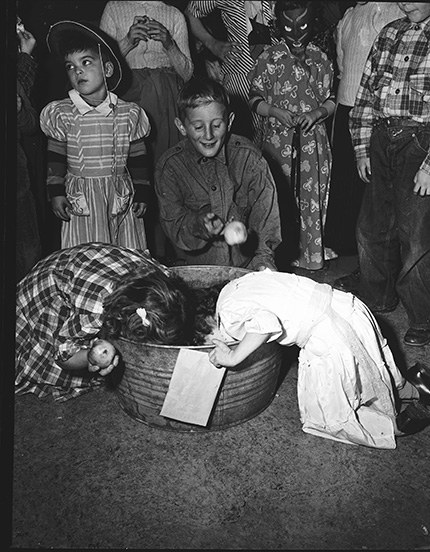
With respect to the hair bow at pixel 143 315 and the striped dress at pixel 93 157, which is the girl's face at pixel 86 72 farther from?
the hair bow at pixel 143 315

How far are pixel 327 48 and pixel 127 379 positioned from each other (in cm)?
280

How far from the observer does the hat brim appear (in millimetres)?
3430

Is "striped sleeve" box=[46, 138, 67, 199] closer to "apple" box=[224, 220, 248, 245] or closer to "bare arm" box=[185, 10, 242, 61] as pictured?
"apple" box=[224, 220, 248, 245]

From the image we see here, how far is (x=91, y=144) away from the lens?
3.54 m

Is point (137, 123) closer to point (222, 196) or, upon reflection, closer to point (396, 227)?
point (222, 196)

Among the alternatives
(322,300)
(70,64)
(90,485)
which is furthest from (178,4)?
(90,485)

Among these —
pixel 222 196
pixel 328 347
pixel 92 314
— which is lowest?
pixel 328 347

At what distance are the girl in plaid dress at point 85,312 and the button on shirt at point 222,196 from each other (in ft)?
1.44

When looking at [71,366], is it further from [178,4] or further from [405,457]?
[178,4]

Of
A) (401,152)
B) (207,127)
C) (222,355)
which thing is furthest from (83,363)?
(401,152)

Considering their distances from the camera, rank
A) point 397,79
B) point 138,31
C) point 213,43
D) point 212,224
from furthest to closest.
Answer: point 213,43
point 138,31
point 397,79
point 212,224

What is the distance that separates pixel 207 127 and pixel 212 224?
0.55 metres

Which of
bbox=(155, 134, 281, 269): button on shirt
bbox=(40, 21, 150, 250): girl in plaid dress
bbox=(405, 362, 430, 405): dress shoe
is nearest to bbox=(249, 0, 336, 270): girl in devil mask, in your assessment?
bbox=(155, 134, 281, 269): button on shirt

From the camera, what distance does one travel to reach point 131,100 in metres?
3.97
